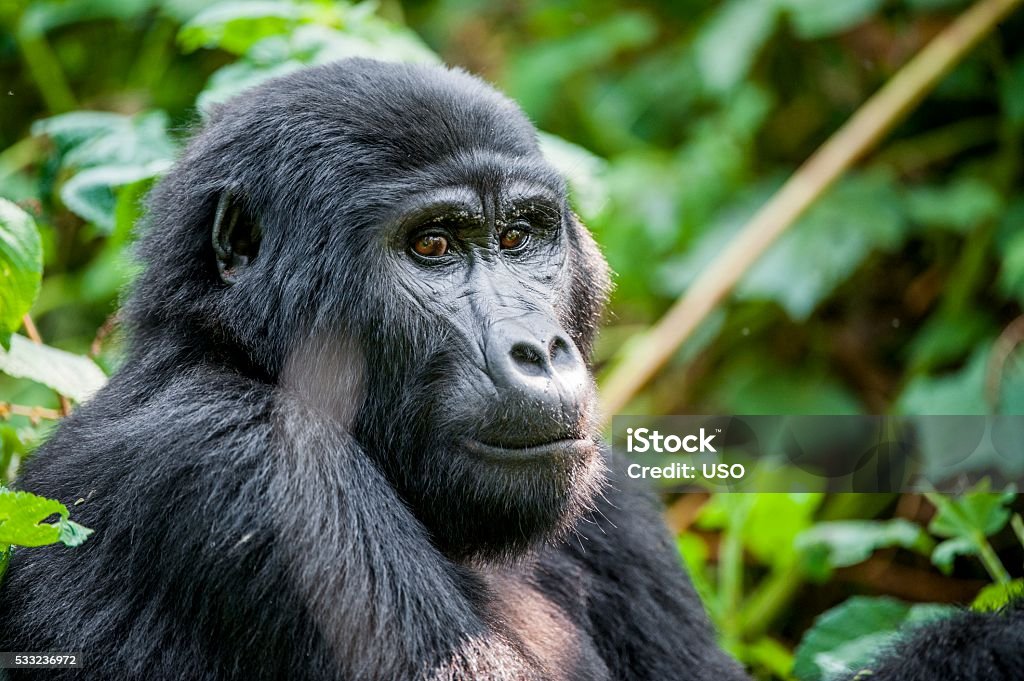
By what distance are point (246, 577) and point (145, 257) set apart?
118 cm

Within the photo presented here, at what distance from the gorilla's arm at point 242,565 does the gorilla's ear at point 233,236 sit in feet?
1.26

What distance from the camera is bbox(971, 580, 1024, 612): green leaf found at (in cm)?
338

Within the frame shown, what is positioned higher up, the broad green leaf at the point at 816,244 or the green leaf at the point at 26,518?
the broad green leaf at the point at 816,244

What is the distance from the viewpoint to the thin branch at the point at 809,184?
6.03 metres

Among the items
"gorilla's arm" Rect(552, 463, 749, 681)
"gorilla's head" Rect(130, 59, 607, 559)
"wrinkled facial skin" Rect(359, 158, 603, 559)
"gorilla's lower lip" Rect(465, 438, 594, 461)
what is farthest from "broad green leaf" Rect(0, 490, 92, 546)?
"gorilla's arm" Rect(552, 463, 749, 681)

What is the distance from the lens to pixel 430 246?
10.7 ft

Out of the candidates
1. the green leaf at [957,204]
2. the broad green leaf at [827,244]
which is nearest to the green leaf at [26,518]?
the broad green leaf at [827,244]

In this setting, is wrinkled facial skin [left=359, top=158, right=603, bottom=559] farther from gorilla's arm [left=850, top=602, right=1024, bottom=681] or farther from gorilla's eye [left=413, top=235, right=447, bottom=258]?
gorilla's arm [left=850, top=602, right=1024, bottom=681]

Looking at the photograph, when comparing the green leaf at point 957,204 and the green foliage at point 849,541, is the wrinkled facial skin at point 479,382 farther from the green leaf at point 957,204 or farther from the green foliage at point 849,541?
the green leaf at point 957,204

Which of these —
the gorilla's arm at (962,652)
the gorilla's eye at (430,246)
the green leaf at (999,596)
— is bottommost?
the gorilla's arm at (962,652)

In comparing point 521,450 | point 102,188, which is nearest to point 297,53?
point 102,188

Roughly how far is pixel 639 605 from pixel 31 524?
1880 mm

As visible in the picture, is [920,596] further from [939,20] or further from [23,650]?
[23,650]

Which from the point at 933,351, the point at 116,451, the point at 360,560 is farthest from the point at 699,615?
the point at 933,351
